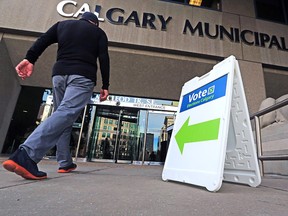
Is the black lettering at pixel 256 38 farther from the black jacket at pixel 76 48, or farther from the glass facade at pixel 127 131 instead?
the black jacket at pixel 76 48

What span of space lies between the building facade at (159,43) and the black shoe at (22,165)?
3.68 metres

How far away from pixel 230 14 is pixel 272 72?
176 centimetres

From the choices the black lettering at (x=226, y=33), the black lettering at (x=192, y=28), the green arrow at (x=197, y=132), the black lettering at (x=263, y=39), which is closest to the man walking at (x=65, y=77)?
the green arrow at (x=197, y=132)

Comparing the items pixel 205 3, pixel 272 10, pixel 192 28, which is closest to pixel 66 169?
pixel 192 28

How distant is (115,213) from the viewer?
716 millimetres

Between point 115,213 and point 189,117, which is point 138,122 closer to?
point 189,117

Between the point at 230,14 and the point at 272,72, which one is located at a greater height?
the point at 230,14

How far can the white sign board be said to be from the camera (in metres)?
1.33

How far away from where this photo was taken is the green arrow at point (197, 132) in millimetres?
1403

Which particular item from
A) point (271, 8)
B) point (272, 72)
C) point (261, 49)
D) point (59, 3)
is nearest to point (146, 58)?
point (59, 3)

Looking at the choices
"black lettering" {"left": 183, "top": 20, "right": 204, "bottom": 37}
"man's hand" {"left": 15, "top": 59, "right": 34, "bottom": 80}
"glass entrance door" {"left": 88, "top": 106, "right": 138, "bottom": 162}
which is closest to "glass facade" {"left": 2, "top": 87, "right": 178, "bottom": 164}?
"glass entrance door" {"left": 88, "top": 106, "right": 138, "bottom": 162}

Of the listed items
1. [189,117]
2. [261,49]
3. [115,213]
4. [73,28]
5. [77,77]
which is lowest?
[115,213]

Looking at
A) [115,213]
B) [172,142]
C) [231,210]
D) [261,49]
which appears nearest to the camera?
[115,213]

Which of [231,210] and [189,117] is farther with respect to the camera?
[189,117]
